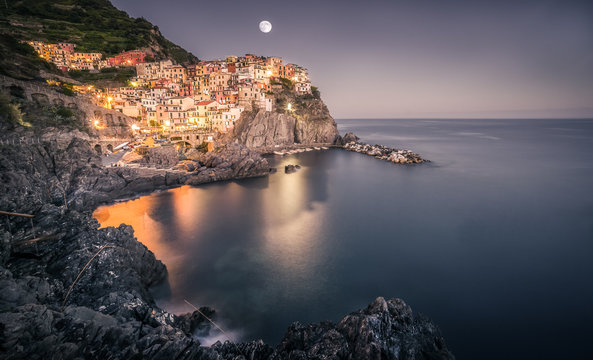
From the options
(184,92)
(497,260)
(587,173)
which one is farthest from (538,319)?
(184,92)

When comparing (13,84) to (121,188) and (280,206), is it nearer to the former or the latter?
(121,188)

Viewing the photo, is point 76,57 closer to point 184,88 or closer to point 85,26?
point 85,26

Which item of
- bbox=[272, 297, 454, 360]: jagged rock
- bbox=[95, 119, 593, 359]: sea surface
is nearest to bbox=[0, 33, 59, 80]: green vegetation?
bbox=[95, 119, 593, 359]: sea surface

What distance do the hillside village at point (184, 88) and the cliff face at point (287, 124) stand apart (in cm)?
148

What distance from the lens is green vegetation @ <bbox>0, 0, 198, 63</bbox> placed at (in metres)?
54.3

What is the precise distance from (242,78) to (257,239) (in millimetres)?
37971

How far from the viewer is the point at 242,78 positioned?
46.1m

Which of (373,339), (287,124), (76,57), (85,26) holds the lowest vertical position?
(373,339)

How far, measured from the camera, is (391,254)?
48.4 feet

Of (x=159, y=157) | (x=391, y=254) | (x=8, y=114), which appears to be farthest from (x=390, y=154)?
(x=8, y=114)

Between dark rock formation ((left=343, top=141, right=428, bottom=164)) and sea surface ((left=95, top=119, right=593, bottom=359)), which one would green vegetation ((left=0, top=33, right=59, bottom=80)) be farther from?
dark rock formation ((left=343, top=141, right=428, bottom=164))

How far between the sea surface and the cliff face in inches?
671

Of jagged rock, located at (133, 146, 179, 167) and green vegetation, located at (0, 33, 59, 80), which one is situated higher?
green vegetation, located at (0, 33, 59, 80)

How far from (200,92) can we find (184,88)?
159 inches
